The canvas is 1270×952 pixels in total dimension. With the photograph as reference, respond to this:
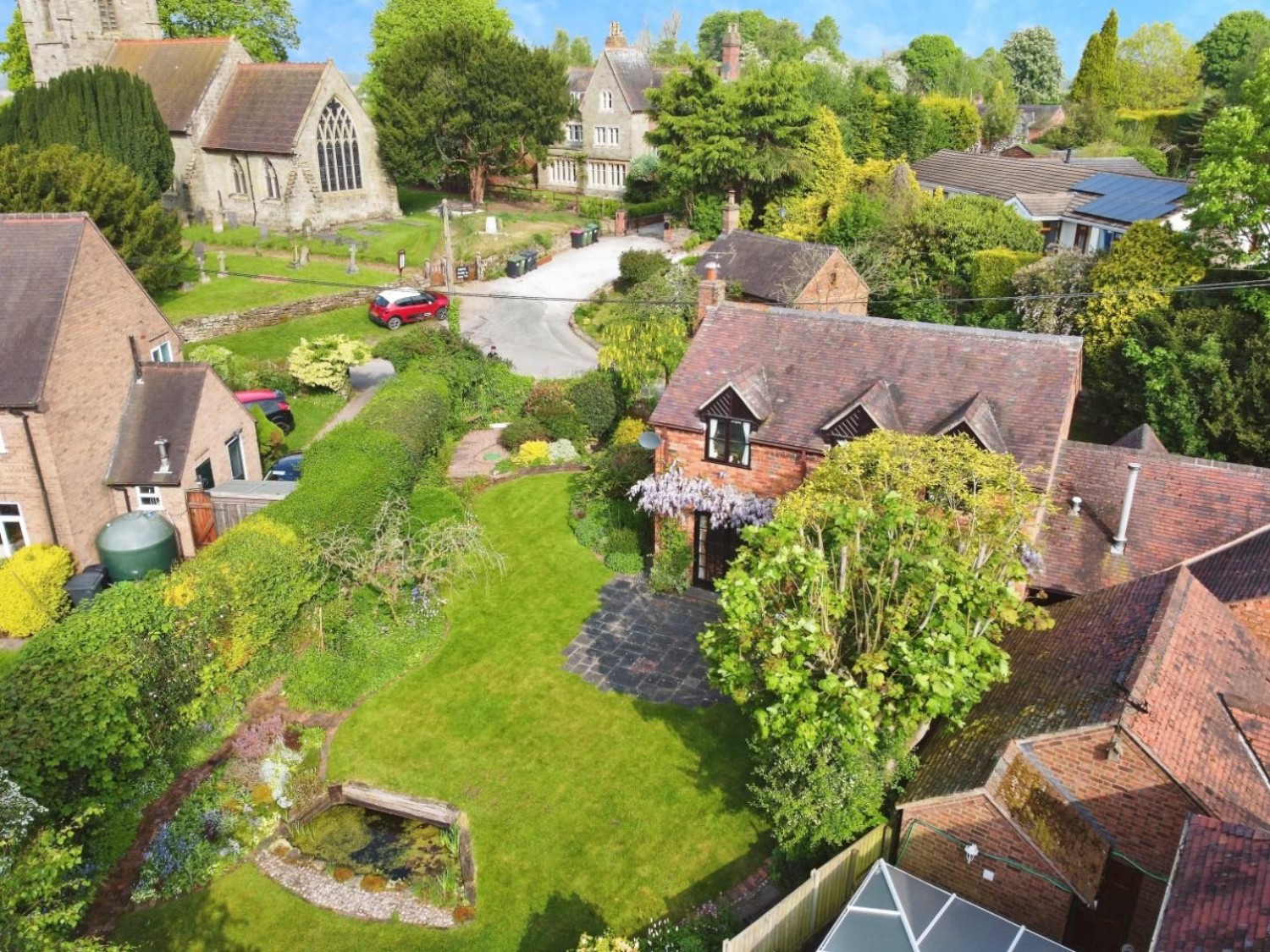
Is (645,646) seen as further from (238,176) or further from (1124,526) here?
(238,176)

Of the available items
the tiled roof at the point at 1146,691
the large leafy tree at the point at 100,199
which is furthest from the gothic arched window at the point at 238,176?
the tiled roof at the point at 1146,691

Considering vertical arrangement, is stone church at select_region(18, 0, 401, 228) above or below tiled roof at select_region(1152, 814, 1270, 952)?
above

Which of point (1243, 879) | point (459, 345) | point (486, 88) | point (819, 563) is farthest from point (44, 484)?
point (486, 88)

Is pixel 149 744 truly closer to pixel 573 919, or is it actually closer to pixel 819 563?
pixel 573 919

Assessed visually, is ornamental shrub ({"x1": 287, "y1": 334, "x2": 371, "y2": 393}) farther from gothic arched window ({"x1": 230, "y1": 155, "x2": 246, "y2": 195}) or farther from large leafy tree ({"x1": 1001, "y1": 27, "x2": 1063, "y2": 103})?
large leafy tree ({"x1": 1001, "y1": 27, "x2": 1063, "y2": 103})

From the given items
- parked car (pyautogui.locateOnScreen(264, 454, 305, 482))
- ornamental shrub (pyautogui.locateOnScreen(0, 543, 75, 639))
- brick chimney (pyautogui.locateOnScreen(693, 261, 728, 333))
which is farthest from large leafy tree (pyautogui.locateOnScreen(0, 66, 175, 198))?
brick chimney (pyautogui.locateOnScreen(693, 261, 728, 333))

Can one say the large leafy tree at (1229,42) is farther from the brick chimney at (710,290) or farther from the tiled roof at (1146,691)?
the tiled roof at (1146,691)
